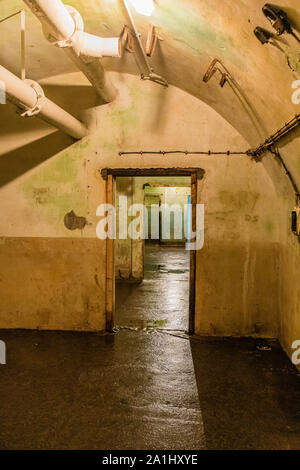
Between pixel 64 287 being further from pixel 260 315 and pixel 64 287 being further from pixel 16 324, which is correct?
pixel 260 315

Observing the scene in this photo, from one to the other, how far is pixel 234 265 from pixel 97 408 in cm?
264

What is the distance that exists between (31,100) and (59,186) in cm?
182

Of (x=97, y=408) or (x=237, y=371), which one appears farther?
(x=237, y=371)

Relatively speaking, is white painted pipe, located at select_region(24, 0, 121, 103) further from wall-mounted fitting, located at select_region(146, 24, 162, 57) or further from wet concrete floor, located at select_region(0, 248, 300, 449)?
wet concrete floor, located at select_region(0, 248, 300, 449)

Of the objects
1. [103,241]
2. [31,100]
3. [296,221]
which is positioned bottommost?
[103,241]

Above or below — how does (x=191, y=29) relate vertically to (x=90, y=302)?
above

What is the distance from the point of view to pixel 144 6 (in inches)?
110

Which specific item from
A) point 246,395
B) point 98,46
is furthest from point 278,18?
point 246,395

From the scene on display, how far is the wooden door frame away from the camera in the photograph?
470cm

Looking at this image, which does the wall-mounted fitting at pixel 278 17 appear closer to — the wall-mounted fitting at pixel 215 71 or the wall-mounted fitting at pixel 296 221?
the wall-mounted fitting at pixel 215 71

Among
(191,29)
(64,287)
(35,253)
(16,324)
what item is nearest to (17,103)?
(191,29)

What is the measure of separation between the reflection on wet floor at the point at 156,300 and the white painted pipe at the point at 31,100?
124 inches

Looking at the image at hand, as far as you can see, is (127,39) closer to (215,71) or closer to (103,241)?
(215,71)

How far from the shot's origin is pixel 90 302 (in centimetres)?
492
